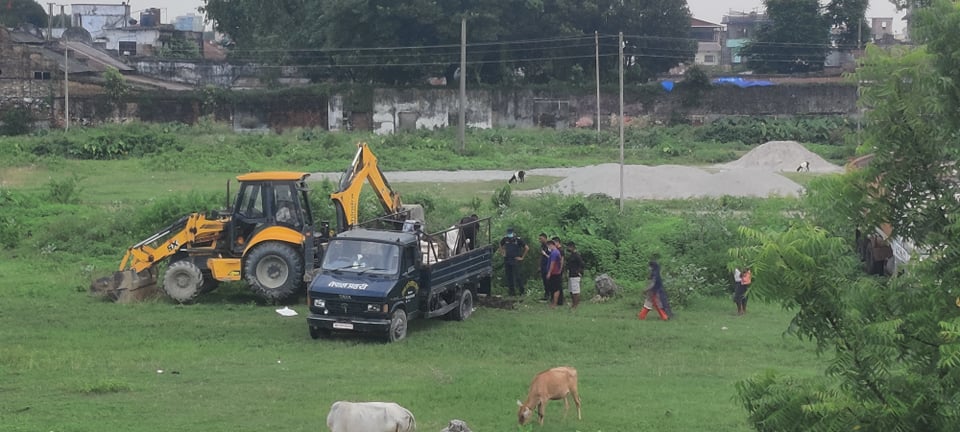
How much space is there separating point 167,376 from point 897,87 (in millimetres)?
12147

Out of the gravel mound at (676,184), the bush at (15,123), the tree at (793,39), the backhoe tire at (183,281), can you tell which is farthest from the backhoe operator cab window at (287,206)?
the tree at (793,39)

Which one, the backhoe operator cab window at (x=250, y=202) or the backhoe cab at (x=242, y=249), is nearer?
the backhoe cab at (x=242, y=249)

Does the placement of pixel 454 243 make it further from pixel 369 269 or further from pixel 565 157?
pixel 565 157

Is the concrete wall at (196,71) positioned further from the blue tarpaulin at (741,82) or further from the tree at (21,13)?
the blue tarpaulin at (741,82)

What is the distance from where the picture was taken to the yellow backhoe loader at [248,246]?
73.7 feet

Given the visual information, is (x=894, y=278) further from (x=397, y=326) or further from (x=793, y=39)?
(x=793, y=39)

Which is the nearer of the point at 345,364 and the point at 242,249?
the point at 345,364

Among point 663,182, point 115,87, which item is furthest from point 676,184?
point 115,87

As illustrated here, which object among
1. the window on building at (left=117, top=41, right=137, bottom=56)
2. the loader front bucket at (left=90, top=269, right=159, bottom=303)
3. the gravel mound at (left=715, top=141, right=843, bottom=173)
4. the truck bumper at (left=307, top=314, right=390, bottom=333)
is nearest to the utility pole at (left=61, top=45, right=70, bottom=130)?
the window on building at (left=117, top=41, right=137, bottom=56)

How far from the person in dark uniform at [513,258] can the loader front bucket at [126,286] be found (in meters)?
7.31

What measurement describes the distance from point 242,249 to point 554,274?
6.30 meters

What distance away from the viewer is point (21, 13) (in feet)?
363

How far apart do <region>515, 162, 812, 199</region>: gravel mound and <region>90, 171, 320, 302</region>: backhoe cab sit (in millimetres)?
16166

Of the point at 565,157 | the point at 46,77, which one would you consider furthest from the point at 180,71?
the point at 565,157
